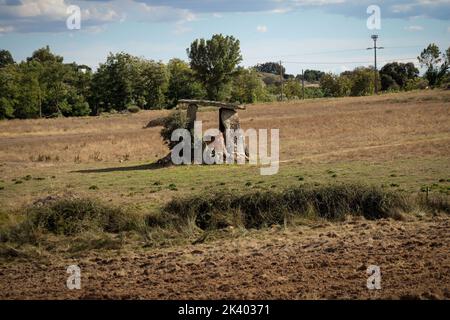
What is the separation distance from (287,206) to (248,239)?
226cm

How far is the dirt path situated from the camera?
1213 cm

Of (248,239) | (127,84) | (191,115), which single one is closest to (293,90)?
(127,84)

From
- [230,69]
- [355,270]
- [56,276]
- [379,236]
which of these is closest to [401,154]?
[379,236]

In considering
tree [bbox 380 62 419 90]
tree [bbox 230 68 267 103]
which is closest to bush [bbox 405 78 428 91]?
tree [bbox 380 62 419 90]

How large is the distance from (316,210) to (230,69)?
283 ft

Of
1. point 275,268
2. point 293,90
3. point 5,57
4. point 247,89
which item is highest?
point 5,57

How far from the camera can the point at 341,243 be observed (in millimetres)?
15359

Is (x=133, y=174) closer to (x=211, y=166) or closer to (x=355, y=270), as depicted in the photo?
(x=211, y=166)

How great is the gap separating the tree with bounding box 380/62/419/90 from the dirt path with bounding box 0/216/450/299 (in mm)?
109539

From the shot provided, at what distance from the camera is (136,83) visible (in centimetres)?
9425

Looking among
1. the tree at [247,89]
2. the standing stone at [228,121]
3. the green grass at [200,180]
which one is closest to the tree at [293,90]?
the tree at [247,89]

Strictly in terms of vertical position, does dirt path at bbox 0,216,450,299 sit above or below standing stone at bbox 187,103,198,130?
below
